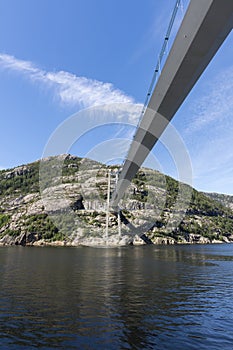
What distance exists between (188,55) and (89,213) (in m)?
107

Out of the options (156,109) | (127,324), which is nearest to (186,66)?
(156,109)

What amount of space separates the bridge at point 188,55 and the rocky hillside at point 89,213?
71.0 meters

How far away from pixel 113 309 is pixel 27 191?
552ft

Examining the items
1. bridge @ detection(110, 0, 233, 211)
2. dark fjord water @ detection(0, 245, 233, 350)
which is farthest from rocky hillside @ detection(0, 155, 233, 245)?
dark fjord water @ detection(0, 245, 233, 350)

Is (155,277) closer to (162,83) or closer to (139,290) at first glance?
(139,290)

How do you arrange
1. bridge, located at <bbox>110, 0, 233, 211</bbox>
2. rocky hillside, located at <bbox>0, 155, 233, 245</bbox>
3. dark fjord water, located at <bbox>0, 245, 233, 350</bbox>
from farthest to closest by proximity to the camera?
rocky hillside, located at <bbox>0, 155, 233, 245</bbox>, bridge, located at <bbox>110, 0, 233, 211</bbox>, dark fjord water, located at <bbox>0, 245, 233, 350</bbox>

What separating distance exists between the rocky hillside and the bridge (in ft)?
233

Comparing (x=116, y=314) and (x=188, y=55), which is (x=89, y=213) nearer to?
(x=188, y=55)

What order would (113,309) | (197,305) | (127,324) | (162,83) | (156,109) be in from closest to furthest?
1. (127,324)
2. (113,309)
3. (197,305)
4. (162,83)
5. (156,109)

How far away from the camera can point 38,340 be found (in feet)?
35.4

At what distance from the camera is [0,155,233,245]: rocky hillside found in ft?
350

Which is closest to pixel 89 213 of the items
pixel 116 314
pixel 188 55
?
pixel 188 55

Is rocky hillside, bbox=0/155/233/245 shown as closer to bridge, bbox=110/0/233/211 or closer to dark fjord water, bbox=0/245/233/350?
bridge, bbox=110/0/233/211

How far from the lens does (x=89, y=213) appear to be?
122 m
